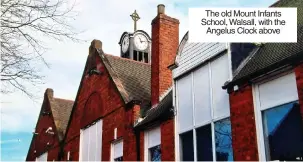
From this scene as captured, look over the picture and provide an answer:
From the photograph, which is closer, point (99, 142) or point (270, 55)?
point (270, 55)

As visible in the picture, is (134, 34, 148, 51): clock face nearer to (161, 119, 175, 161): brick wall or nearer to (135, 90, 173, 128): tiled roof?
(135, 90, 173, 128): tiled roof

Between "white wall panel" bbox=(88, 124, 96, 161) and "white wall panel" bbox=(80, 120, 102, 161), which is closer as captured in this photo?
"white wall panel" bbox=(80, 120, 102, 161)

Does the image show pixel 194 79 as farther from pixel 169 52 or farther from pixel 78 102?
pixel 78 102

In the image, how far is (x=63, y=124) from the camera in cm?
2575

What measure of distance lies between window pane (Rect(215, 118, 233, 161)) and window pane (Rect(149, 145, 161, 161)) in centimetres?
321

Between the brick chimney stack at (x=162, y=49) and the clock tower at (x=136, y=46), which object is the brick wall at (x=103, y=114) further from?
the clock tower at (x=136, y=46)

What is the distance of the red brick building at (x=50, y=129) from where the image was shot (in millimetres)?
24781

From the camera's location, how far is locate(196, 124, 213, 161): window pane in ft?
41.3

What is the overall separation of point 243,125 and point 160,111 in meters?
4.72

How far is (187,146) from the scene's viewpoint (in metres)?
13.6

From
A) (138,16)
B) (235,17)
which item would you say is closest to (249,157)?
(235,17)

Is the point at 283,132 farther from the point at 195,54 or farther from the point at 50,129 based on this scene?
the point at 50,129

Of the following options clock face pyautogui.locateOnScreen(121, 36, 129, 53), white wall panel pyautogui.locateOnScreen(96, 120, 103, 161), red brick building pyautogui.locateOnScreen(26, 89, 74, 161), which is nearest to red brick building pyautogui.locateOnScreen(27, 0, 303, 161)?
white wall panel pyautogui.locateOnScreen(96, 120, 103, 161)

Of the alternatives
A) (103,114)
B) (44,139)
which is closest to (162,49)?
A: (103,114)
